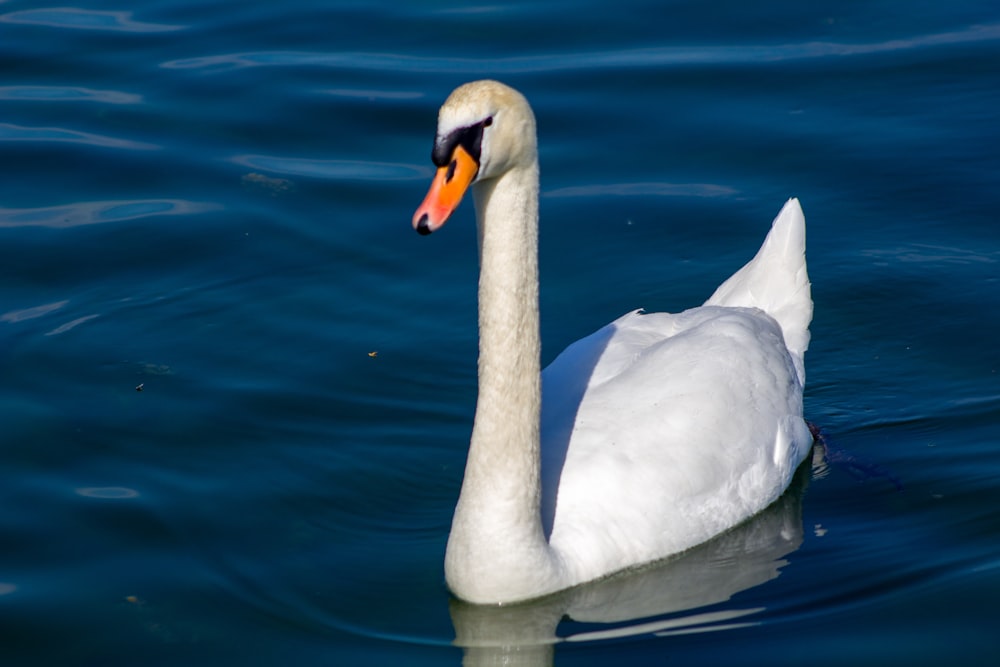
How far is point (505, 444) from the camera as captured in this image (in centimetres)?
626

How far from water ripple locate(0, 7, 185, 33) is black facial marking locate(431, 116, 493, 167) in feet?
30.8

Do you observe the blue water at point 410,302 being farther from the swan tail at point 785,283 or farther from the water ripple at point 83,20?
the swan tail at point 785,283

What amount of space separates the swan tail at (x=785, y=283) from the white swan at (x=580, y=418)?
245 mm

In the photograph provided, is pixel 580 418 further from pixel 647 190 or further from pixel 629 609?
pixel 647 190

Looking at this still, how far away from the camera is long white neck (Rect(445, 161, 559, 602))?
6012 mm

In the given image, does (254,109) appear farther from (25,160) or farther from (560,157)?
(560,157)

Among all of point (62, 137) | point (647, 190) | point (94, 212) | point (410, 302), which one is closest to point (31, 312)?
point (94, 212)

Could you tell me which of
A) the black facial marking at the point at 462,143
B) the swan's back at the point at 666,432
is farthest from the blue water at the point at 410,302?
the black facial marking at the point at 462,143

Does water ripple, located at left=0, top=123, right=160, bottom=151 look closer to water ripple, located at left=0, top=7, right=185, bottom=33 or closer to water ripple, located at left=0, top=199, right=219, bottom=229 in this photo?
water ripple, located at left=0, top=199, right=219, bottom=229

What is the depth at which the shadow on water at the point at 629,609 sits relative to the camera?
6336 millimetres

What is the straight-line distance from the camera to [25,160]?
1172 cm

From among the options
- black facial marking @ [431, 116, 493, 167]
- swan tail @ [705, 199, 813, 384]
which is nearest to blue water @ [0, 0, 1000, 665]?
swan tail @ [705, 199, 813, 384]

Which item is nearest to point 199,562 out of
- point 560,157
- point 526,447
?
point 526,447

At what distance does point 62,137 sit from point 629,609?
7.36 m
